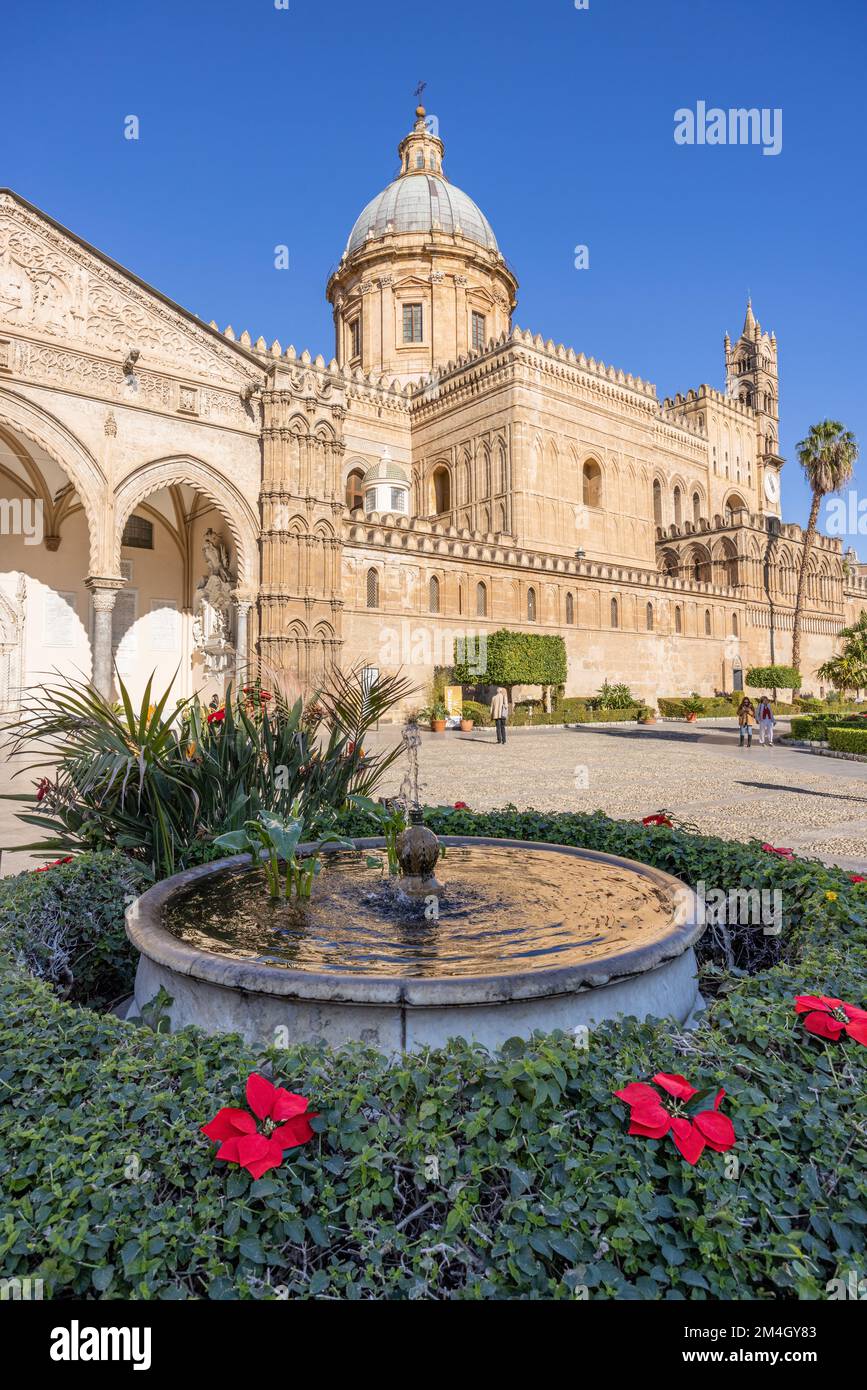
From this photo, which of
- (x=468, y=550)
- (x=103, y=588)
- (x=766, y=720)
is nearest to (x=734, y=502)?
(x=468, y=550)

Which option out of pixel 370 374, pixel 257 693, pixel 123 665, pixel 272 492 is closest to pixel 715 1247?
pixel 257 693

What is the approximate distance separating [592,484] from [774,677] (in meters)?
14.1

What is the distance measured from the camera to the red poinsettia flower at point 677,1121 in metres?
1.58

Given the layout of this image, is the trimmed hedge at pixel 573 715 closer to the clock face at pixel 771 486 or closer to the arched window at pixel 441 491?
the arched window at pixel 441 491

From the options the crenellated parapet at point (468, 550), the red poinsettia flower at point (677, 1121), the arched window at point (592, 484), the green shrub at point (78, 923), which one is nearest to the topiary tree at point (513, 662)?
the crenellated parapet at point (468, 550)

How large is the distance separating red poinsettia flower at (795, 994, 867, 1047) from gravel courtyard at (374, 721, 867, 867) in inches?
161

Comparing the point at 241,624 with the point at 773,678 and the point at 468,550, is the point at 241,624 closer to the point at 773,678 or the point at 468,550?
the point at 468,550

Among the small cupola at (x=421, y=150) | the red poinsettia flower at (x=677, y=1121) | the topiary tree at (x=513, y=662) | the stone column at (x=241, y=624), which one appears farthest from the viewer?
the small cupola at (x=421, y=150)

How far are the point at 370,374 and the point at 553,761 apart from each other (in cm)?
3256

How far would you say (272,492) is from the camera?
21.1 m

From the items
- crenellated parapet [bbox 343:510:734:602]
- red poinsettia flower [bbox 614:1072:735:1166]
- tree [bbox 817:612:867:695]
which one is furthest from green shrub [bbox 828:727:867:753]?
A: red poinsettia flower [bbox 614:1072:735:1166]

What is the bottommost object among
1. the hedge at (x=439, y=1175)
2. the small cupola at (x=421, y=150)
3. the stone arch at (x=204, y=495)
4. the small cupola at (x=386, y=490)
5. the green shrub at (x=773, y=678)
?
the hedge at (x=439, y=1175)

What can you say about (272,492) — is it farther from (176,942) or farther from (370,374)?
(370,374)

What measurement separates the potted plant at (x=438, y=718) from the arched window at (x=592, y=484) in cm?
1837
